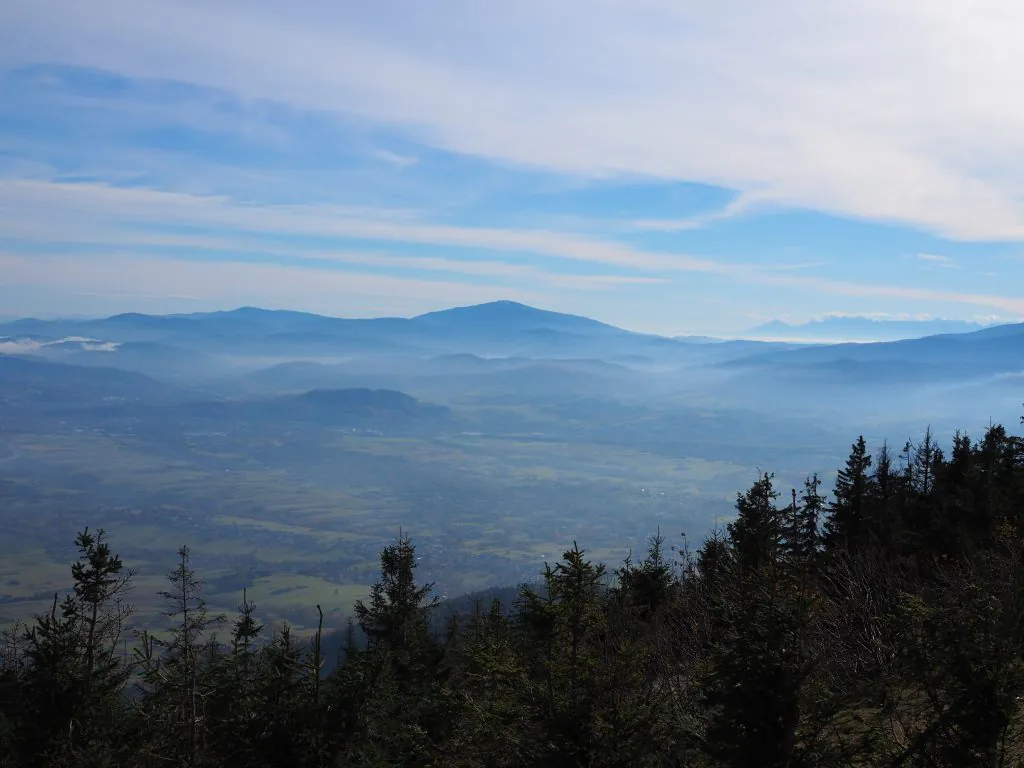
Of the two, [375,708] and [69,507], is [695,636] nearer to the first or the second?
[375,708]

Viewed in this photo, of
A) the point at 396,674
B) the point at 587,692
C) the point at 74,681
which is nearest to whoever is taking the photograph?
the point at 587,692

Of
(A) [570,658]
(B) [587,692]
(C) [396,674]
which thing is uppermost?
(A) [570,658]

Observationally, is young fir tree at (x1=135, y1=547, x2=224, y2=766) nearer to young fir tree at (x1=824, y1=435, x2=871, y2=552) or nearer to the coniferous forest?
the coniferous forest

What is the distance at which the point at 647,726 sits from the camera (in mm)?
7922

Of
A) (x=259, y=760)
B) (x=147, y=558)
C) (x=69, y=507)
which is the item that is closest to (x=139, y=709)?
(x=259, y=760)

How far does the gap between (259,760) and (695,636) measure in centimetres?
895

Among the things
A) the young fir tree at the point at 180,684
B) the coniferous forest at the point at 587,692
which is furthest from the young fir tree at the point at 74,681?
the young fir tree at the point at 180,684

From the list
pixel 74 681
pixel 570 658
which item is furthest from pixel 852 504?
pixel 74 681

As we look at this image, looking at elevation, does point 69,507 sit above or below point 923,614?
below

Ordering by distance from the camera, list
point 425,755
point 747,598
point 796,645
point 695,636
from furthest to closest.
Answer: point 695,636, point 425,755, point 747,598, point 796,645

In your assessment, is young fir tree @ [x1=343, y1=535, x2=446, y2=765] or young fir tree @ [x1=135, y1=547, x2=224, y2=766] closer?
young fir tree @ [x1=343, y1=535, x2=446, y2=765]

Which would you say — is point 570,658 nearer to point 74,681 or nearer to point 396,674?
point 74,681

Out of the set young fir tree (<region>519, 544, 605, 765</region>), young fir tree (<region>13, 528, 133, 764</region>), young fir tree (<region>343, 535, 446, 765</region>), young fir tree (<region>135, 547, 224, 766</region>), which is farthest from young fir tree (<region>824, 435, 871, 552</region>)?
young fir tree (<region>13, 528, 133, 764</region>)

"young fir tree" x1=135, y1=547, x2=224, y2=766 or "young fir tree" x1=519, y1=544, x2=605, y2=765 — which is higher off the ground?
"young fir tree" x1=519, y1=544, x2=605, y2=765
